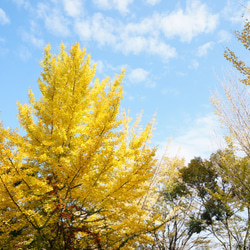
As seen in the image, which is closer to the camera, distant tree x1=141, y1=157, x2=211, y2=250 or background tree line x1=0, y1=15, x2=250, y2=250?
background tree line x1=0, y1=15, x2=250, y2=250

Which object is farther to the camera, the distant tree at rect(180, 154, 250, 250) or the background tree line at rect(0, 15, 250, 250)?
the distant tree at rect(180, 154, 250, 250)

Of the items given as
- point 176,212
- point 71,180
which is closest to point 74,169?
point 71,180

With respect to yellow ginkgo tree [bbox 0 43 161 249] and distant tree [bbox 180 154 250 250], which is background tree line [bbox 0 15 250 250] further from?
distant tree [bbox 180 154 250 250]

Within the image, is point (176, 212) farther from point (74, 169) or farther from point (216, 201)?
point (74, 169)

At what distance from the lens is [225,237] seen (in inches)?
420

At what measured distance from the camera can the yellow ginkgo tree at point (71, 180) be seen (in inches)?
127

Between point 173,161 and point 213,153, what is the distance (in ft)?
8.64

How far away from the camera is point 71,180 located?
3.31 m

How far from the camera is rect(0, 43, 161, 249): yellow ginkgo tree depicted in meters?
3.22

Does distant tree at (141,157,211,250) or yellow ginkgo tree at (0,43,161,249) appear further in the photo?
distant tree at (141,157,211,250)

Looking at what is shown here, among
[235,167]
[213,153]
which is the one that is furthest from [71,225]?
[213,153]

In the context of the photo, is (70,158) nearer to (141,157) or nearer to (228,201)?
(141,157)

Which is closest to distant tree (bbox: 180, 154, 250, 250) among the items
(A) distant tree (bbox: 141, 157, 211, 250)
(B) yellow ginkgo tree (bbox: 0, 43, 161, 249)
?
(A) distant tree (bbox: 141, 157, 211, 250)

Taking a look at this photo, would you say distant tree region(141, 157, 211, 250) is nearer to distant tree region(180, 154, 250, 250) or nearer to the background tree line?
distant tree region(180, 154, 250, 250)
